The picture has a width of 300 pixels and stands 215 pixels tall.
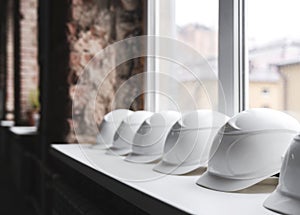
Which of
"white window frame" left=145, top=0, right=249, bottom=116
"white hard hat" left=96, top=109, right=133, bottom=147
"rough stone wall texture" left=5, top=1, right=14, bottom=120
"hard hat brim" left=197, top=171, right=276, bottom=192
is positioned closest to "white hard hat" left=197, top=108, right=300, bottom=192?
"hard hat brim" left=197, top=171, right=276, bottom=192

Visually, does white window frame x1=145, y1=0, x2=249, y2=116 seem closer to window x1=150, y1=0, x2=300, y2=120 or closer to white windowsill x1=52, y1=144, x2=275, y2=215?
window x1=150, y1=0, x2=300, y2=120

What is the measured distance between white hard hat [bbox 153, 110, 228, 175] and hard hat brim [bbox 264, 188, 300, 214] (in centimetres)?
38

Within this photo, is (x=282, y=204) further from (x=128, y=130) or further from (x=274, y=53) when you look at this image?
(x=128, y=130)

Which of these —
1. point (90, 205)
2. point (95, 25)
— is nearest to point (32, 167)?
point (95, 25)

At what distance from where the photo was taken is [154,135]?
1.42 metres

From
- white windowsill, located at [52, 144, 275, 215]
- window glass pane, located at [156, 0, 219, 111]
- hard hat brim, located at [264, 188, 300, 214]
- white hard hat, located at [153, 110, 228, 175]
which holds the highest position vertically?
window glass pane, located at [156, 0, 219, 111]

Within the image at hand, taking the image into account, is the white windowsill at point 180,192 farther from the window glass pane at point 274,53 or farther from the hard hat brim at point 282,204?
the window glass pane at point 274,53

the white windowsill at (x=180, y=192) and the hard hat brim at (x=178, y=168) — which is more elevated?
the hard hat brim at (x=178, y=168)

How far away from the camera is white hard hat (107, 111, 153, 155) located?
1.60 metres

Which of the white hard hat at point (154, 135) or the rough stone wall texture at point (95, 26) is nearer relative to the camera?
the white hard hat at point (154, 135)

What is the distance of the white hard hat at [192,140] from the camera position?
119 centimetres

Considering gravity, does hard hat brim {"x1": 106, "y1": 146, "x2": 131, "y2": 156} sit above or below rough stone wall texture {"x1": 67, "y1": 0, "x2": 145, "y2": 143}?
below

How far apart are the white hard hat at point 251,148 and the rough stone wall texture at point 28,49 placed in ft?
12.4

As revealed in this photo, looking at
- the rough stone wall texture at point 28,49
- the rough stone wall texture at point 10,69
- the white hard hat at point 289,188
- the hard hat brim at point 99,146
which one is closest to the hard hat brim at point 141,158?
the hard hat brim at point 99,146
